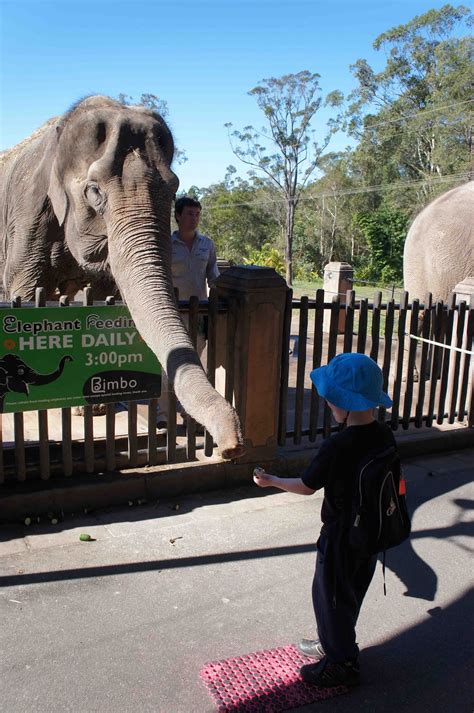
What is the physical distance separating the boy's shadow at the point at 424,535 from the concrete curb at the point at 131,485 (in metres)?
1.00

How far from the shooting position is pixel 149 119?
5055 millimetres

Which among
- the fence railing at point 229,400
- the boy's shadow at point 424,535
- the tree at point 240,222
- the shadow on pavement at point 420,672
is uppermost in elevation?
the tree at point 240,222

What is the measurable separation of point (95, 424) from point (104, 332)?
5.66 ft

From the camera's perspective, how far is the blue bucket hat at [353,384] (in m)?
2.72

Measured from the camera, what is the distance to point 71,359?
4.66 meters

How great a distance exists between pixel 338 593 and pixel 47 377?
2.66m

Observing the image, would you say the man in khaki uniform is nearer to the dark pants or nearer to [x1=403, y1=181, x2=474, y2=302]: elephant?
the dark pants

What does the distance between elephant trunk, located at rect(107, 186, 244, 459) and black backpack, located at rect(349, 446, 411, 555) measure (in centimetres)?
54

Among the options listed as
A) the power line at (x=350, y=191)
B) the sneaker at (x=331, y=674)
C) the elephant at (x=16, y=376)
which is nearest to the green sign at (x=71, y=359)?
the elephant at (x=16, y=376)

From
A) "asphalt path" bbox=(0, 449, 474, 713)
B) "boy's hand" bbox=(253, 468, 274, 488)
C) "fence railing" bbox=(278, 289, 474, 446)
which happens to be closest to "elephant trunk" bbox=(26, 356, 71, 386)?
"asphalt path" bbox=(0, 449, 474, 713)

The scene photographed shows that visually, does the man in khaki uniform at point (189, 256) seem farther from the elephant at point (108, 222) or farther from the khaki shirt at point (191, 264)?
the elephant at point (108, 222)

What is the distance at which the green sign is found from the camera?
4.43 metres

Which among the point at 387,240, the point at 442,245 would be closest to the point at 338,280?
the point at 442,245

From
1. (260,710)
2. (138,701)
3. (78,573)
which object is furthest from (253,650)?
(78,573)
